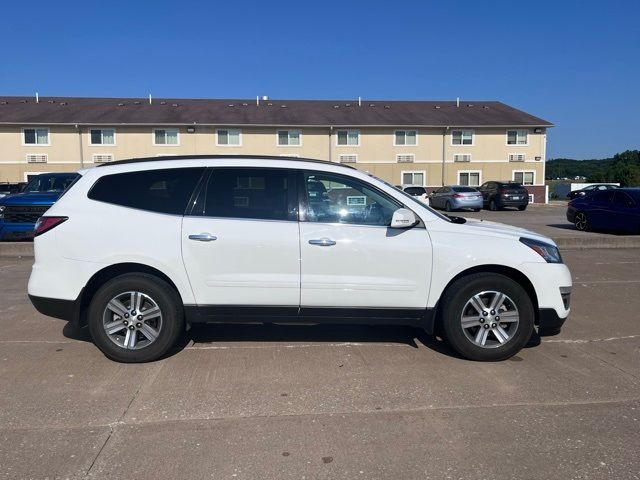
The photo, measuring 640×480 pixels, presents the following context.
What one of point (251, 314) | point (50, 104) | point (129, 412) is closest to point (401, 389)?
point (251, 314)

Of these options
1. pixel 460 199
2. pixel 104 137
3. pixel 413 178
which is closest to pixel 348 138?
pixel 413 178

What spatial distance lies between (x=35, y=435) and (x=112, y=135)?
3791cm

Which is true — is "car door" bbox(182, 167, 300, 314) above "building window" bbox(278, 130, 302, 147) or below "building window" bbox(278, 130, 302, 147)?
below

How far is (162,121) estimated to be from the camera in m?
38.5

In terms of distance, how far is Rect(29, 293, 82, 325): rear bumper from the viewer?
15.9ft

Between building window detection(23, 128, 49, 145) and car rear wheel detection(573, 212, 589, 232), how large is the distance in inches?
1357

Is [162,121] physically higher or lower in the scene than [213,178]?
higher

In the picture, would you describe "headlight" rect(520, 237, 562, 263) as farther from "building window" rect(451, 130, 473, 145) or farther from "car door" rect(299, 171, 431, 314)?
"building window" rect(451, 130, 473, 145)

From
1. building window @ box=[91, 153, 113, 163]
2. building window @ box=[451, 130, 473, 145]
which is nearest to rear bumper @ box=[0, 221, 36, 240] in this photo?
building window @ box=[91, 153, 113, 163]

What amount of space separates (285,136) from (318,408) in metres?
36.9

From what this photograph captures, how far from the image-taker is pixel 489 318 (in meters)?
4.87

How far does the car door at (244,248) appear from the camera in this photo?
475 centimetres

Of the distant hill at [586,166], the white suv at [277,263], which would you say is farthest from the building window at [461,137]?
the distant hill at [586,166]

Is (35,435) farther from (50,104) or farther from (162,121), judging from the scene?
(50,104)
